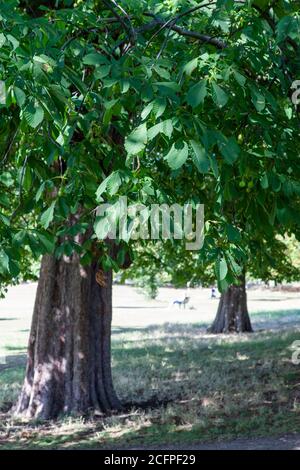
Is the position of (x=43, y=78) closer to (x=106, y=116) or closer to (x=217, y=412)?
(x=106, y=116)

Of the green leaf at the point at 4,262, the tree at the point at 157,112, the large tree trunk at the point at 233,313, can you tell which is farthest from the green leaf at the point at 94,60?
the large tree trunk at the point at 233,313

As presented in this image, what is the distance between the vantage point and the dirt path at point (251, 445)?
8.72m

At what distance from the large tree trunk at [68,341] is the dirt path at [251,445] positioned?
2.16m

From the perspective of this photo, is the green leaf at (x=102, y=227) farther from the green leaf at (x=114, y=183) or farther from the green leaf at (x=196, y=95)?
the green leaf at (x=196, y=95)

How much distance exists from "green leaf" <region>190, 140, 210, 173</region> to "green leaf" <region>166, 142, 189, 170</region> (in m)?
0.04

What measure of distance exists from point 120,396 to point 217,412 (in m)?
2.29

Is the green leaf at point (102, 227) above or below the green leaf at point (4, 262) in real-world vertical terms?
above

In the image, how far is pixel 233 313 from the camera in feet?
86.5

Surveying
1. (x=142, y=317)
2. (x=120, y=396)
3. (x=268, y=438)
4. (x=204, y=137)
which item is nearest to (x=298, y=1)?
(x=204, y=137)

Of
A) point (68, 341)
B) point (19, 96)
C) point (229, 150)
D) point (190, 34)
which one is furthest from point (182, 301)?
point (19, 96)

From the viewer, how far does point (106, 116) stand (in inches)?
179

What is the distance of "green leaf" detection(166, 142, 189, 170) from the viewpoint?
11.3 ft

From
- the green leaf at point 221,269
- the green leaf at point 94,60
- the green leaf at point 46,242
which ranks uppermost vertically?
the green leaf at point 94,60
